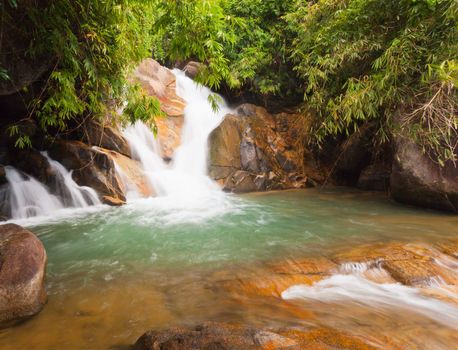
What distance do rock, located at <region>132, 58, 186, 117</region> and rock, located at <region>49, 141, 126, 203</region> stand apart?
15.5ft

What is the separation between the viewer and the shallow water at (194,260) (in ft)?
8.27

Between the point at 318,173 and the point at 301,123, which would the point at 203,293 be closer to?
the point at 318,173

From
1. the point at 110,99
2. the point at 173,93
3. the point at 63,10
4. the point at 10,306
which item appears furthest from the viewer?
the point at 173,93

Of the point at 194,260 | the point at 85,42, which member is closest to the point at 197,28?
the point at 85,42

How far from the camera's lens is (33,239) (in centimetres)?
319

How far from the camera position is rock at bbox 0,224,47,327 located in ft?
8.72

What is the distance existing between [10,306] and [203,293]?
5.78 ft

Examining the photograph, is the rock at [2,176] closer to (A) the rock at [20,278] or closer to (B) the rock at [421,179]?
(A) the rock at [20,278]

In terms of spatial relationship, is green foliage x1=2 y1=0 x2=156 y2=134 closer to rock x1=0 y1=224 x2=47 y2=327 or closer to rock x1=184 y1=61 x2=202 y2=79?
rock x1=0 y1=224 x2=47 y2=327

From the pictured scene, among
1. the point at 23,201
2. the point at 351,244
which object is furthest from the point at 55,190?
the point at 351,244

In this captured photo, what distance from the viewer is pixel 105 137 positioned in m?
9.34

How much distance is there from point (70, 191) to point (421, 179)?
8686 mm

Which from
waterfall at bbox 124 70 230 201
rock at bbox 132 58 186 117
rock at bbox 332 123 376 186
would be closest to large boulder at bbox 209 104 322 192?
waterfall at bbox 124 70 230 201

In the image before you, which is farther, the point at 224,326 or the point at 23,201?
the point at 23,201
